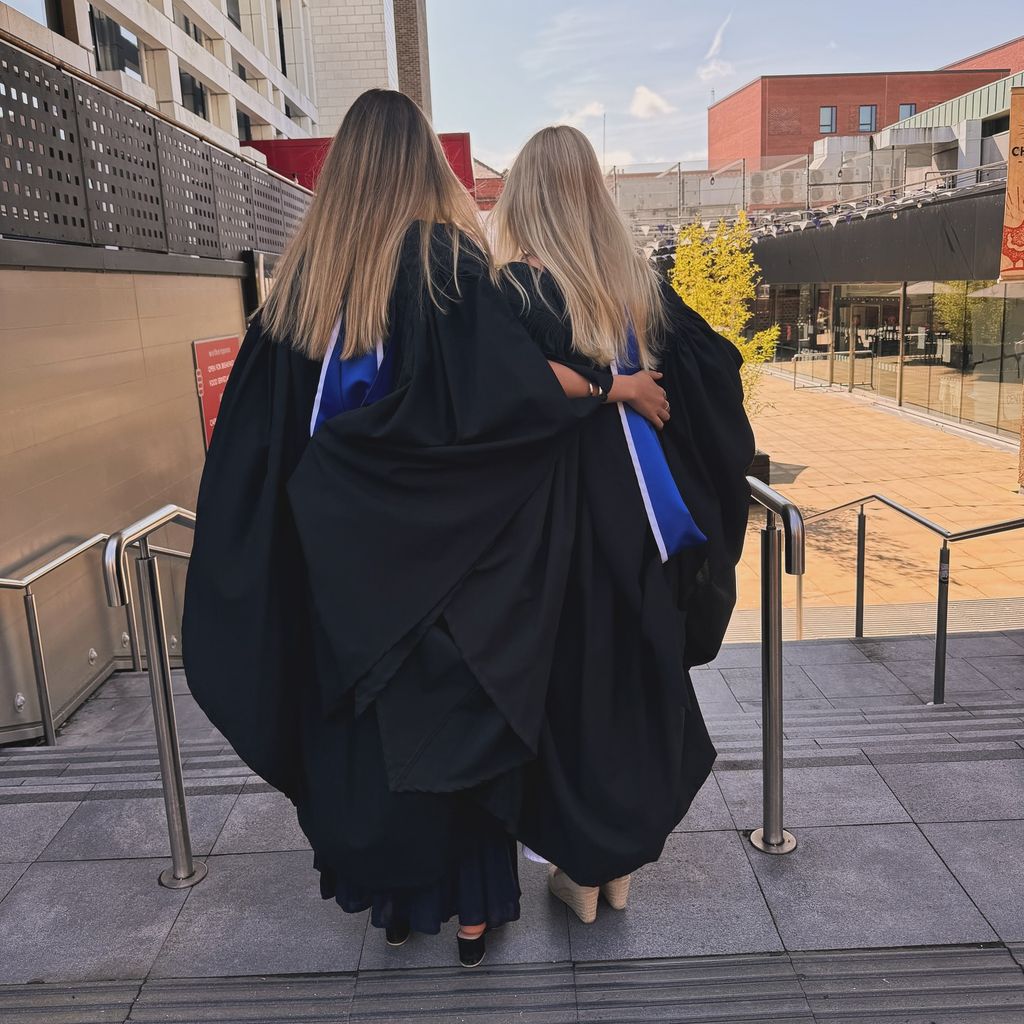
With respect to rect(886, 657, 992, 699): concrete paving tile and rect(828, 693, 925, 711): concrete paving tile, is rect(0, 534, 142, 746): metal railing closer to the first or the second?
rect(828, 693, 925, 711): concrete paving tile

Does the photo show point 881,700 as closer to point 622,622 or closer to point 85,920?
point 622,622

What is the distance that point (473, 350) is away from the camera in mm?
Answer: 1826

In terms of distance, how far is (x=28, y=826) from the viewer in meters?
2.74

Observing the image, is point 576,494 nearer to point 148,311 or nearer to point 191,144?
point 148,311

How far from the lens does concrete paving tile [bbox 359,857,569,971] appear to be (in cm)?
212

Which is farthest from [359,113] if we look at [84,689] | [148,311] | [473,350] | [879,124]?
[879,124]

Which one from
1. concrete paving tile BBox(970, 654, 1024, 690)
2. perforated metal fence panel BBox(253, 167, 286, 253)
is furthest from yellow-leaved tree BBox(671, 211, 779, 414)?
concrete paving tile BBox(970, 654, 1024, 690)

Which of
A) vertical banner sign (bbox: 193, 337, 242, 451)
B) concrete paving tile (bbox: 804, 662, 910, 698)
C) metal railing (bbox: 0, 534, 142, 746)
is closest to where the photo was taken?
metal railing (bbox: 0, 534, 142, 746)

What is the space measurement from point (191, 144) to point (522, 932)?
7.90 meters

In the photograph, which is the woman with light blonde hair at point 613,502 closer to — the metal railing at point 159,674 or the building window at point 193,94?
the metal railing at point 159,674

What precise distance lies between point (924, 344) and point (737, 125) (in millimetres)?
40956

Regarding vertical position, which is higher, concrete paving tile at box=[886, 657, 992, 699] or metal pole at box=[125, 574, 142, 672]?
metal pole at box=[125, 574, 142, 672]

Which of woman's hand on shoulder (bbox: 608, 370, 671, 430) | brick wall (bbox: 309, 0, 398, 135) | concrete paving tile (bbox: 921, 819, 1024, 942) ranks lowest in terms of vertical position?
concrete paving tile (bbox: 921, 819, 1024, 942)

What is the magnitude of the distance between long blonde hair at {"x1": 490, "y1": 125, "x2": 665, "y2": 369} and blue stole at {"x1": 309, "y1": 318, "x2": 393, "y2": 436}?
0.34m
